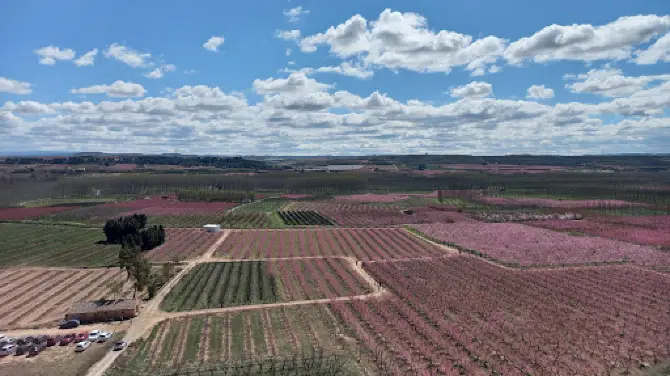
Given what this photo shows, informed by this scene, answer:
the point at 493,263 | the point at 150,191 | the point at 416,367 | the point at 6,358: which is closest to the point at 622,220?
the point at 493,263

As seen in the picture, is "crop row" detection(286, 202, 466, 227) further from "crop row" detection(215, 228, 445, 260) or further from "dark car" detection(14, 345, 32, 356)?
"dark car" detection(14, 345, 32, 356)

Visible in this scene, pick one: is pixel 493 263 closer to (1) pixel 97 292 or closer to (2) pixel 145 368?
(2) pixel 145 368

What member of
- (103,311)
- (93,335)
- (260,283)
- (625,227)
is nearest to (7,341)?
(93,335)

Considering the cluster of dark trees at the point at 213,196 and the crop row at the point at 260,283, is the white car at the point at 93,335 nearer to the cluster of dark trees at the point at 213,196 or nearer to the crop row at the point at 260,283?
the crop row at the point at 260,283

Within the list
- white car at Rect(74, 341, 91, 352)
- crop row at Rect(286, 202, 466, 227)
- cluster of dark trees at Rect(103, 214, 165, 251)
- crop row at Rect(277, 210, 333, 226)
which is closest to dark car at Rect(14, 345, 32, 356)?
white car at Rect(74, 341, 91, 352)

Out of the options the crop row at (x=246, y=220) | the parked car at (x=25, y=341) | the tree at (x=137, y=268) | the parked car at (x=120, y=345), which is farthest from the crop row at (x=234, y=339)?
the crop row at (x=246, y=220)
